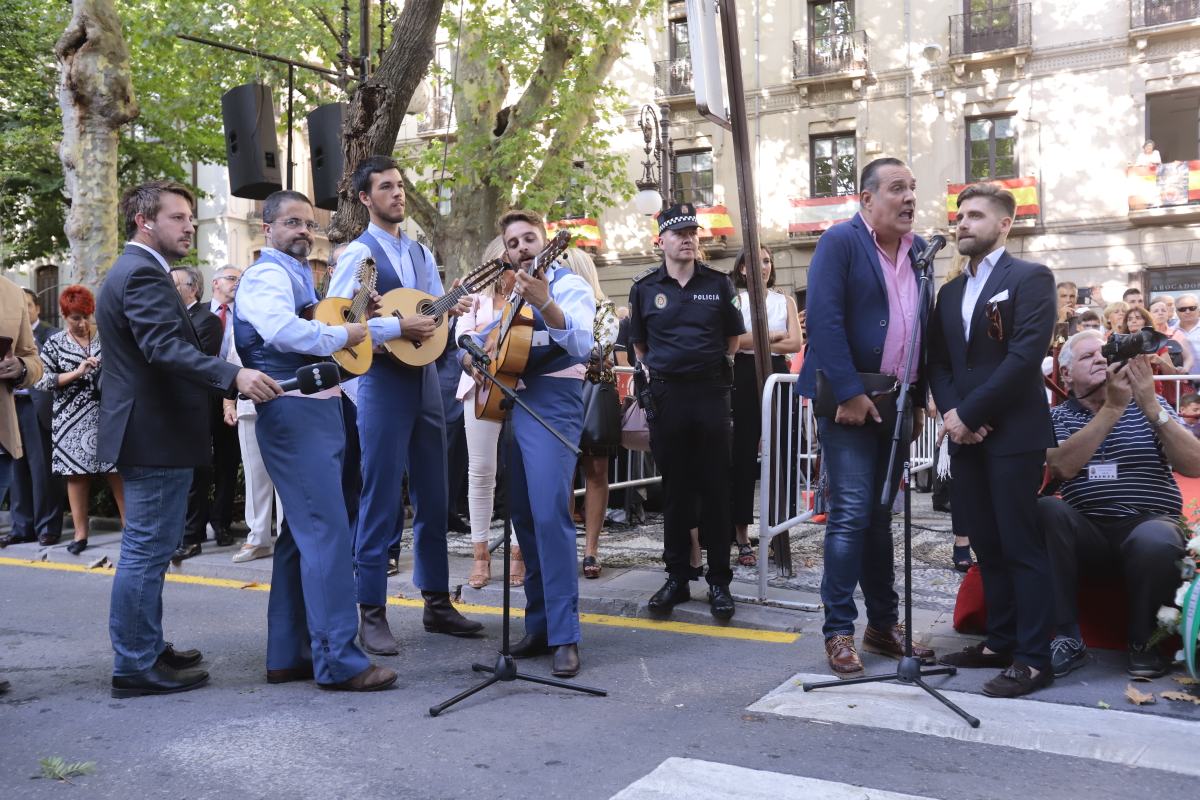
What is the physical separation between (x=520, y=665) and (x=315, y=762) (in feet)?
4.88

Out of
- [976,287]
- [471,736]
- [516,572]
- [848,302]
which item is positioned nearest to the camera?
[471,736]

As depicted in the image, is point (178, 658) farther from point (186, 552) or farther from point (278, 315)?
point (186, 552)

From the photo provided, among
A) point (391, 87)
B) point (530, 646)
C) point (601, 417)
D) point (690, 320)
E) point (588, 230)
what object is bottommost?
point (530, 646)

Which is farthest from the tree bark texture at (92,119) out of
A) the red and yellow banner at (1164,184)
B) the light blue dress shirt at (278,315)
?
the red and yellow banner at (1164,184)

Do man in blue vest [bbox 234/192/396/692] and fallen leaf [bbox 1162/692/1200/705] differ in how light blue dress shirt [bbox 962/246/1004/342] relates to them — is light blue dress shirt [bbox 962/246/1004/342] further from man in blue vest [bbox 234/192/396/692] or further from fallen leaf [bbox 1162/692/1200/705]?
man in blue vest [bbox 234/192/396/692]

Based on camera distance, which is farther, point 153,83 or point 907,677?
point 153,83

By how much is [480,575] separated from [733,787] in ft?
11.5

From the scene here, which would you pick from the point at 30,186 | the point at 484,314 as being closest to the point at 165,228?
the point at 484,314

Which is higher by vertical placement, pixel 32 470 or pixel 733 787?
pixel 32 470

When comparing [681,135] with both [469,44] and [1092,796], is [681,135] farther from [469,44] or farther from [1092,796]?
[1092,796]

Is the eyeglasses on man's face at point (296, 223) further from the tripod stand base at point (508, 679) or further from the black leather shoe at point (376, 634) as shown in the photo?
the tripod stand base at point (508, 679)

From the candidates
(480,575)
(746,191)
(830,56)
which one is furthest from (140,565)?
(830,56)

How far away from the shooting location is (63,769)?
3725 millimetres

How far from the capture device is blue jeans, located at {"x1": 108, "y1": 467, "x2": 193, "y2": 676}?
185 inches
